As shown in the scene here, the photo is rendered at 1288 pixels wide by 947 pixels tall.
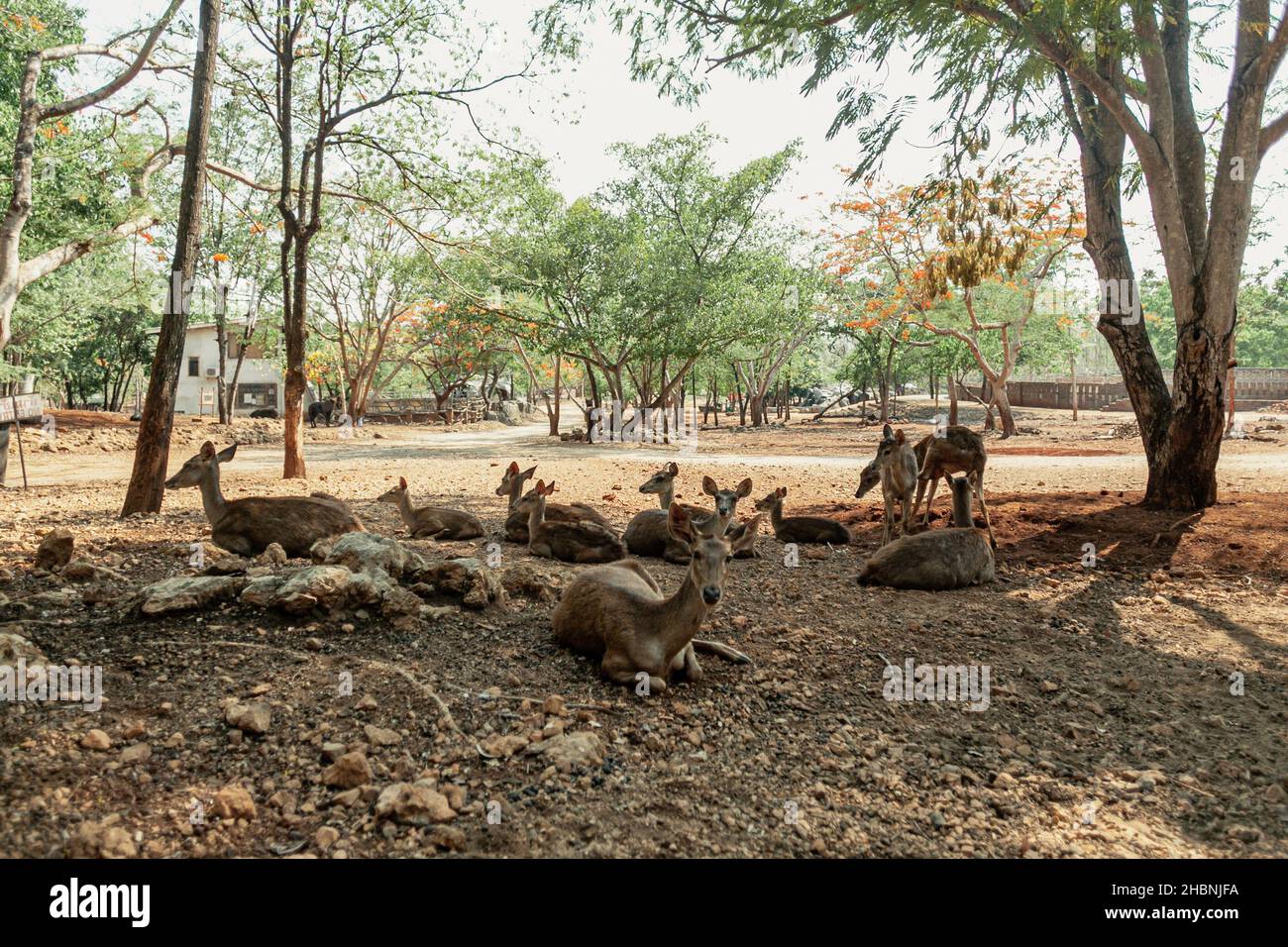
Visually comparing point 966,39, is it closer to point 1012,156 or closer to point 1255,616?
point 1012,156

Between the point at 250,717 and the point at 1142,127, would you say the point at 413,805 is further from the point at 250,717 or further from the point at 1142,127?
the point at 1142,127

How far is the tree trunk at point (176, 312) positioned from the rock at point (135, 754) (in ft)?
22.3

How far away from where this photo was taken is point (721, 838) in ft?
10.4

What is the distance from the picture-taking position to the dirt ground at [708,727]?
3.17m

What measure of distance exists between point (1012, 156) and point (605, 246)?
55.4 ft

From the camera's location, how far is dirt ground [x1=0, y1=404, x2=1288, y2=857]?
3168mm

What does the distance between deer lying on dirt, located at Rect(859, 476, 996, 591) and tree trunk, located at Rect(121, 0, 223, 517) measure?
7982 mm

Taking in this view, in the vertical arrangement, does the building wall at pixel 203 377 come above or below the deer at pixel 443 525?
above

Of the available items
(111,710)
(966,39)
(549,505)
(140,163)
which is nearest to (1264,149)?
(966,39)

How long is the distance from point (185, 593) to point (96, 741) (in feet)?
5.87

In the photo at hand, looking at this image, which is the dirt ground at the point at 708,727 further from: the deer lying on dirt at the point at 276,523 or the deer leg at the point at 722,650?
A: the deer lying on dirt at the point at 276,523

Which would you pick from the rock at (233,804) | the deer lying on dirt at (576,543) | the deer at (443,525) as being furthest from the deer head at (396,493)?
the rock at (233,804)

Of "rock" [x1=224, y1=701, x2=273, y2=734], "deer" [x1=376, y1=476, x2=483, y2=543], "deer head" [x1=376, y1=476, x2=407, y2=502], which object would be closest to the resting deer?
"deer" [x1=376, y1=476, x2=483, y2=543]

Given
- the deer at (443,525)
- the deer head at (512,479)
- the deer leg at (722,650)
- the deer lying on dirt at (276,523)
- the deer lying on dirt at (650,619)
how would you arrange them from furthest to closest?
the deer head at (512,479) → the deer at (443,525) → the deer lying on dirt at (276,523) → the deer leg at (722,650) → the deer lying on dirt at (650,619)
